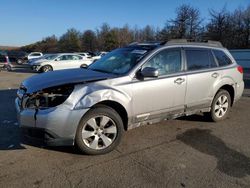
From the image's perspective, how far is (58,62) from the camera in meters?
22.4

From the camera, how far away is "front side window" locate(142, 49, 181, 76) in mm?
5105

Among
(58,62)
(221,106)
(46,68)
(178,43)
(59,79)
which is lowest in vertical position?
(46,68)

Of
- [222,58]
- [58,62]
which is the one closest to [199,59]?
[222,58]

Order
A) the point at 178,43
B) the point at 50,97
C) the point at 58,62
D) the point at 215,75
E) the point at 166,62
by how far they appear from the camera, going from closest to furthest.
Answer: the point at 50,97
the point at 166,62
the point at 178,43
the point at 215,75
the point at 58,62

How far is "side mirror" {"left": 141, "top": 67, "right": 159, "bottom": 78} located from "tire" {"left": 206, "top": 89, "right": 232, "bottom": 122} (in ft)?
6.74

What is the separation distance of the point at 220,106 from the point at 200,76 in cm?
110

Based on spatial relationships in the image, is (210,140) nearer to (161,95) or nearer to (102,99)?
(161,95)

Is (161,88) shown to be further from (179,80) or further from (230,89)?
(230,89)

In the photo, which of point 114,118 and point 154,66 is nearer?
point 114,118

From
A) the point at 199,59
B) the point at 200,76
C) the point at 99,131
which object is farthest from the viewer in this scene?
the point at 199,59

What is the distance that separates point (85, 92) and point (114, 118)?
64 centimetres

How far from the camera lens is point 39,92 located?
4172 millimetres

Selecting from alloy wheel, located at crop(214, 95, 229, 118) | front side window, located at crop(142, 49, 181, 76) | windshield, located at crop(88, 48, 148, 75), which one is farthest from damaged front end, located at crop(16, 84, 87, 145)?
alloy wheel, located at crop(214, 95, 229, 118)

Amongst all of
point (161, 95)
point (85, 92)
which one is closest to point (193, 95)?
point (161, 95)
